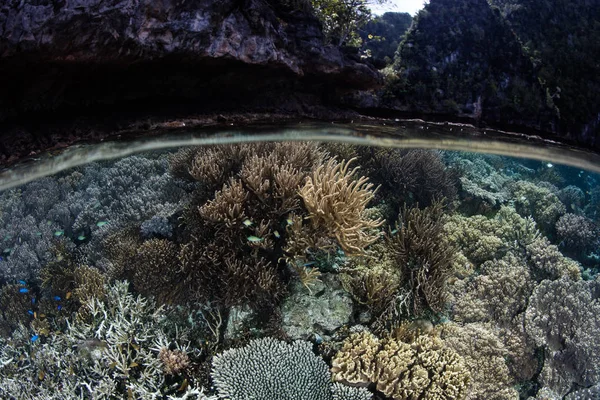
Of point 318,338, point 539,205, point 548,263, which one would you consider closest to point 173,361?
point 318,338

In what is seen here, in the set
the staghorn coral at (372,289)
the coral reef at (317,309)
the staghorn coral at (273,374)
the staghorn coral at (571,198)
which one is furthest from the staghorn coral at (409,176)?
the staghorn coral at (571,198)

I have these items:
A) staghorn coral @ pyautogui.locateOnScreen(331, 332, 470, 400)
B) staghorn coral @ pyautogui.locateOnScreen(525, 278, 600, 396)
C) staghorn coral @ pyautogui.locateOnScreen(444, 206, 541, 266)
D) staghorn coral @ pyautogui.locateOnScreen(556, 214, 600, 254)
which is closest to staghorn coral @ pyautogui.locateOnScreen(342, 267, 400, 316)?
staghorn coral @ pyautogui.locateOnScreen(331, 332, 470, 400)

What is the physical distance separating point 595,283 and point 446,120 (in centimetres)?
525

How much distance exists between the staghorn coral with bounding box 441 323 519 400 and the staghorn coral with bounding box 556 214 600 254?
5585mm

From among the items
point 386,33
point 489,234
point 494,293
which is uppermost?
point 386,33

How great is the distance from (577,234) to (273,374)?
9743 millimetres

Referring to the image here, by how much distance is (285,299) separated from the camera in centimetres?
504

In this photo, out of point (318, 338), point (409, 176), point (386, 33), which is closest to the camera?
point (318, 338)

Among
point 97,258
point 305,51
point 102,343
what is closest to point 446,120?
point 305,51

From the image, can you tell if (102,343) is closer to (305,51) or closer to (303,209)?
(303,209)

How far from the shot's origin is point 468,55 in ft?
22.7

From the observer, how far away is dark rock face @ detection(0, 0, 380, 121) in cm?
360

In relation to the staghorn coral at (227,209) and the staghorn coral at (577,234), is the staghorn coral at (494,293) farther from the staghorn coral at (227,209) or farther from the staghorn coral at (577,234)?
the staghorn coral at (227,209)

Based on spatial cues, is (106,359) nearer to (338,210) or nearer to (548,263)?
(338,210)
